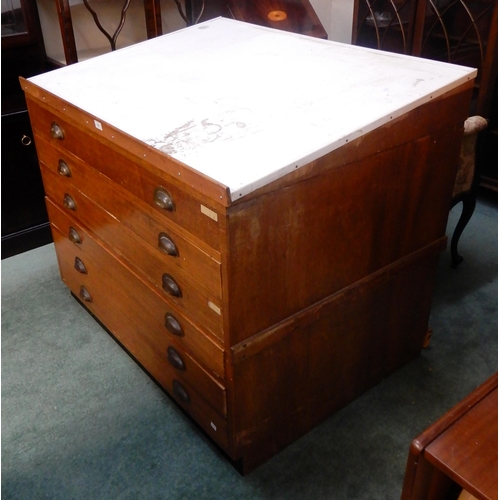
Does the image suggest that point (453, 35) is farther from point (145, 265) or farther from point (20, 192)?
point (20, 192)

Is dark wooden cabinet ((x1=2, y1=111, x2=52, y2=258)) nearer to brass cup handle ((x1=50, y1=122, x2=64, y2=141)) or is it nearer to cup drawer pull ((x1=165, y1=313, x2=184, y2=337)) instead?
brass cup handle ((x1=50, y1=122, x2=64, y2=141))

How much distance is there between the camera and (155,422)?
68.6 inches

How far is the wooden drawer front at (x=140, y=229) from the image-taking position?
4.27ft

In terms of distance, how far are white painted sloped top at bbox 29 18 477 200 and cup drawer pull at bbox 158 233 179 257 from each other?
0.24 m

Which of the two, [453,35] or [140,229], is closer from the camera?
[140,229]

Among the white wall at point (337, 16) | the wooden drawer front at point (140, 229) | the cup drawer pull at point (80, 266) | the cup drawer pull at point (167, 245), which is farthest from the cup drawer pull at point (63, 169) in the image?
the white wall at point (337, 16)

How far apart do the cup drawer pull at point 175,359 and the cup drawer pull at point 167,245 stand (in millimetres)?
336

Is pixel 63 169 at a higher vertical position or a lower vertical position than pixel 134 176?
lower

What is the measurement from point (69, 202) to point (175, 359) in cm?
69

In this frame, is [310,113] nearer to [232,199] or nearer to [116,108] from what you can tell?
[232,199]

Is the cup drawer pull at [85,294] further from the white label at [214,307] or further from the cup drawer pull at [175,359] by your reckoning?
the white label at [214,307]

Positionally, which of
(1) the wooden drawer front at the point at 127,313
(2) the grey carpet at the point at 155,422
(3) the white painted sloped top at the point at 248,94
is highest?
(3) the white painted sloped top at the point at 248,94

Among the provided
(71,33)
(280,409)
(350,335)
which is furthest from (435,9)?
(280,409)

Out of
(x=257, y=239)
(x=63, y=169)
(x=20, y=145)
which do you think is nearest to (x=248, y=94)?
(x=257, y=239)
